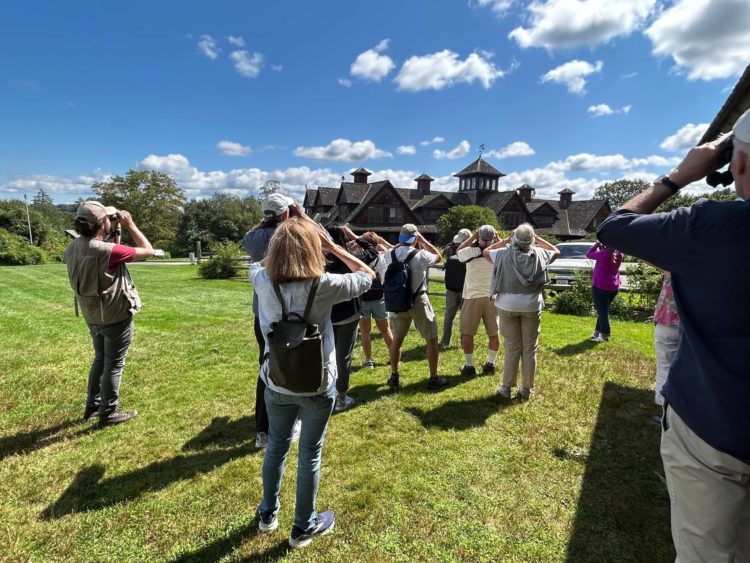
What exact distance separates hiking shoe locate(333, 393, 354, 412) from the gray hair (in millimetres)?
2534

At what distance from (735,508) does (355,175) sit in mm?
45786

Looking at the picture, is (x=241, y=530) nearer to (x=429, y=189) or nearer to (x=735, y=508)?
(x=735, y=508)

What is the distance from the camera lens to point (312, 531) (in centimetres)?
255

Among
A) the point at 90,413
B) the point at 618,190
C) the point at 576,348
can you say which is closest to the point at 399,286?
the point at 90,413

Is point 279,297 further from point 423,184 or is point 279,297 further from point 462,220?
point 423,184

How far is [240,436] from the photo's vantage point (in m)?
3.87

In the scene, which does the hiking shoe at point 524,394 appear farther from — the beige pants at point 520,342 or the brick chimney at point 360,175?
the brick chimney at point 360,175

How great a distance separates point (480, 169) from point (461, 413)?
4555cm

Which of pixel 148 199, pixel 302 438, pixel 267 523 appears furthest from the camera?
pixel 148 199

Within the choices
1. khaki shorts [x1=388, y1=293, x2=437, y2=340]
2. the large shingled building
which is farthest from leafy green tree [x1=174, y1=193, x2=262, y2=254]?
khaki shorts [x1=388, y1=293, x2=437, y2=340]

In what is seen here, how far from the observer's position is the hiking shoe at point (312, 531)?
251 cm

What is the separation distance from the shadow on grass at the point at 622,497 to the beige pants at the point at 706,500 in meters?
1.26

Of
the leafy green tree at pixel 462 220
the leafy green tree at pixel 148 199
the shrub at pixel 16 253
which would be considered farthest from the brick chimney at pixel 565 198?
the shrub at pixel 16 253

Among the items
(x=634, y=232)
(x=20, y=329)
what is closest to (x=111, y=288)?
(x=634, y=232)
